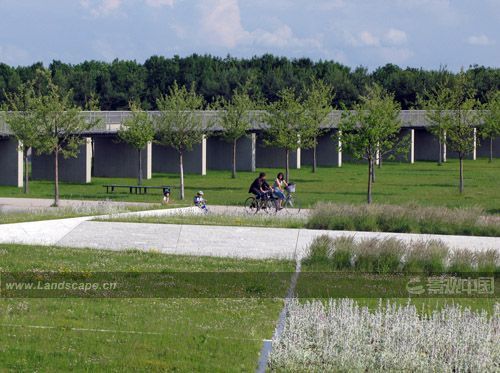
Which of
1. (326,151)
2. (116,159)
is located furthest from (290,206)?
(326,151)

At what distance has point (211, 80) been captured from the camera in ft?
300

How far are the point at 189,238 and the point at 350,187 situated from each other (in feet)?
76.5

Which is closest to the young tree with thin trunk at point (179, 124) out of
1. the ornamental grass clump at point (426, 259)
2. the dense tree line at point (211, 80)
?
the ornamental grass clump at point (426, 259)

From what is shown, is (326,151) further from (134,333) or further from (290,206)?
(134,333)

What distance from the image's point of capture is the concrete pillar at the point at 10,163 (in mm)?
46688

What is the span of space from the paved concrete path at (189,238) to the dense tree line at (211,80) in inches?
2412

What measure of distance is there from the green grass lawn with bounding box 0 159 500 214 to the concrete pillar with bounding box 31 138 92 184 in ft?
3.15

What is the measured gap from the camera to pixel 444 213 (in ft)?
84.9

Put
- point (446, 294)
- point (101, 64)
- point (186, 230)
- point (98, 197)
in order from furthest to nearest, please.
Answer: point (101, 64)
point (98, 197)
point (186, 230)
point (446, 294)

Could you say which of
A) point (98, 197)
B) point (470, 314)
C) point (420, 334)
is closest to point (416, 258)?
point (470, 314)

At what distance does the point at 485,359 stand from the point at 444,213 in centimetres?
1503

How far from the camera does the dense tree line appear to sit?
289 feet

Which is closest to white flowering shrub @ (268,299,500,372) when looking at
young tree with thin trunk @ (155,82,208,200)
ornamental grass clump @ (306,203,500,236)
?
ornamental grass clump @ (306,203,500,236)

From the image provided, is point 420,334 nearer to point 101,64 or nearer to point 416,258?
point 416,258
